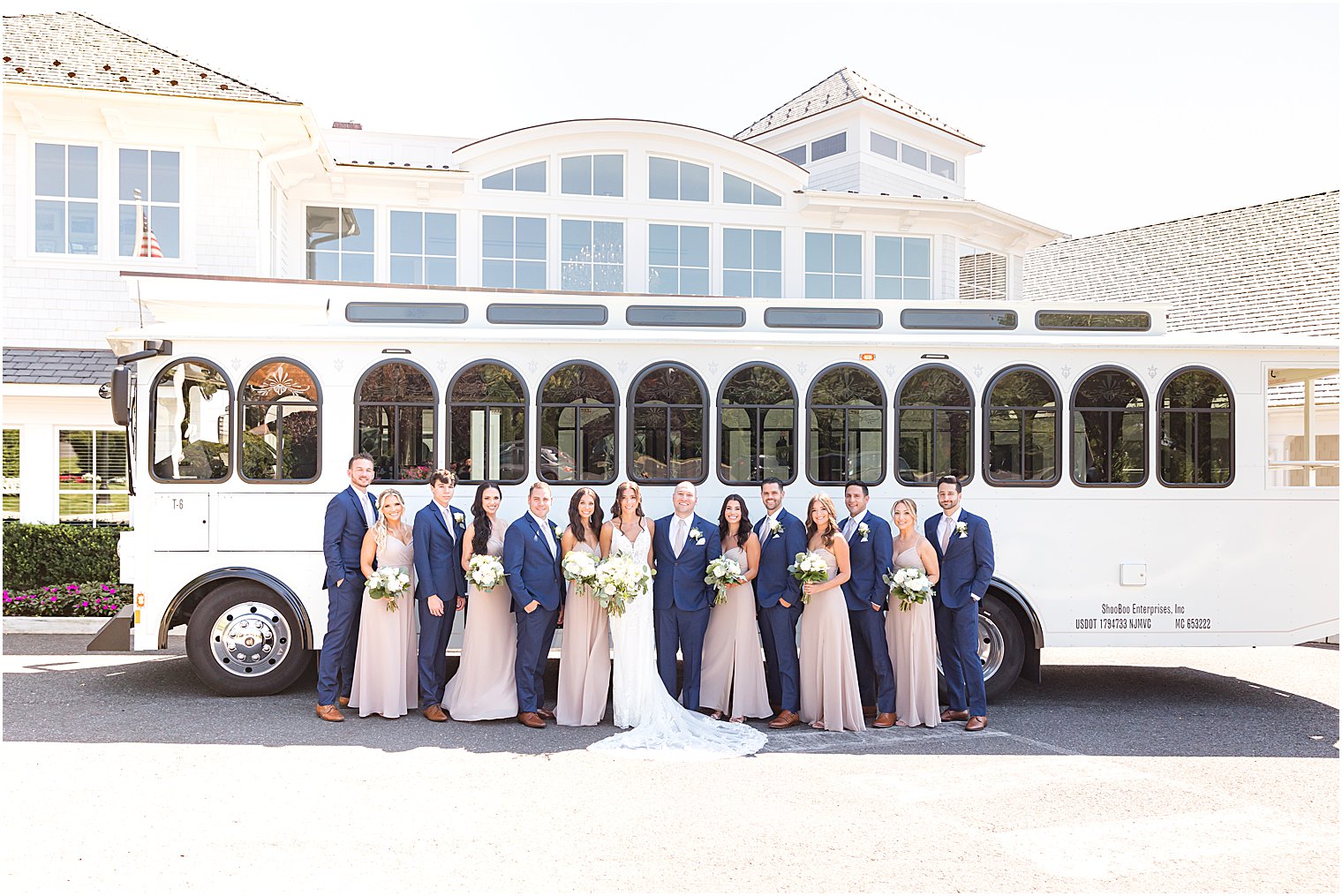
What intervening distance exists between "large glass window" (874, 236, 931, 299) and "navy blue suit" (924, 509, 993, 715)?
11.3 m

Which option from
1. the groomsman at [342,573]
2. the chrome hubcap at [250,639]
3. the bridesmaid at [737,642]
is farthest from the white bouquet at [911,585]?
the chrome hubcap at [250,639]

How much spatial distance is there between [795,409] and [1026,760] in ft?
10.1

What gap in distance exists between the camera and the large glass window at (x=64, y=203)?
1334 centimetres

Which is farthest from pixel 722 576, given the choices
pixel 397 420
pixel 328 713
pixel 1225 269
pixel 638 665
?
pixel 1225 269

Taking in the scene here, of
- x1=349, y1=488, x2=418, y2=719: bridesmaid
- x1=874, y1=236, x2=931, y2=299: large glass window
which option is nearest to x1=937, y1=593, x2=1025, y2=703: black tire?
x1=349, y1=488, x2=418, y2=719: bridesmaid

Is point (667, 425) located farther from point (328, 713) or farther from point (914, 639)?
point (328, 713)

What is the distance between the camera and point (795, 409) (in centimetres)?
788

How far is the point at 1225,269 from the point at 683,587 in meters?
20.3

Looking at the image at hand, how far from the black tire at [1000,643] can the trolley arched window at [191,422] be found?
5969 mm

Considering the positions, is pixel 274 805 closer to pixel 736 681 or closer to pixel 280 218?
pixel 736 681

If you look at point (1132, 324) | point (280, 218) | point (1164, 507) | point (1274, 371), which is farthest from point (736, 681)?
point (280, 218)

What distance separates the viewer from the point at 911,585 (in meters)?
6.93

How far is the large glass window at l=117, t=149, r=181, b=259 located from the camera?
13.5 meters

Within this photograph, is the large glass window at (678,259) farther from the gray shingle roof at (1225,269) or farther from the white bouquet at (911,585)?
the white bouquet at (911,585)
